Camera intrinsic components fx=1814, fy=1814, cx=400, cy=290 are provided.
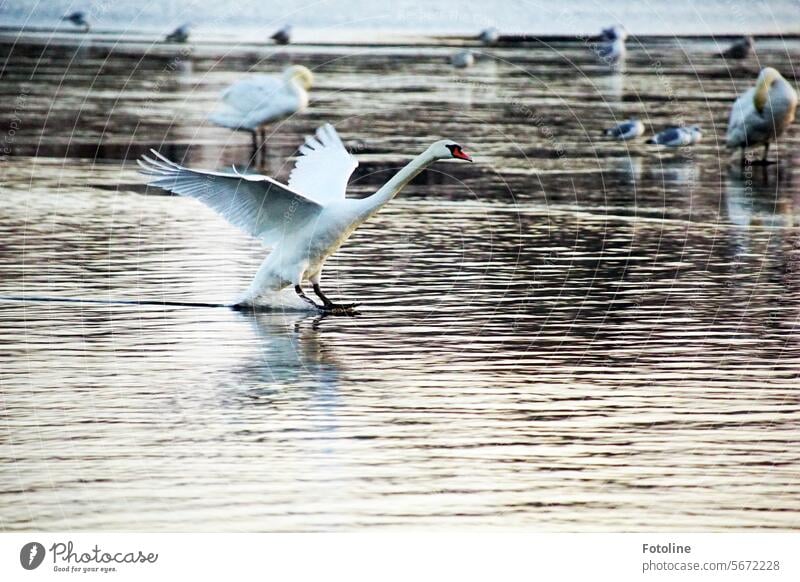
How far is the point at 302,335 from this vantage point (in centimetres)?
1527

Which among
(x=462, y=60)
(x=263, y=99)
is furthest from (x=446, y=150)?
(x=462, y=60)

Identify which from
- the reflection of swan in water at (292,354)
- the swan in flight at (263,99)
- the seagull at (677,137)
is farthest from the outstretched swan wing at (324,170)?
the seagull at (677,137)

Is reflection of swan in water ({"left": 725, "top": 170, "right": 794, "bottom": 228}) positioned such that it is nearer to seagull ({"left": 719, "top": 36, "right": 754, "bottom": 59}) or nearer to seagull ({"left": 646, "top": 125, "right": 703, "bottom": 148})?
seagull ({"left": 646, "top": 125, "right": 703, "bottom": 148})

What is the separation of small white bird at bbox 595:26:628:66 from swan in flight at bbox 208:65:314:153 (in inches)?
666

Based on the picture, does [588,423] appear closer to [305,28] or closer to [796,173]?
[796,173]

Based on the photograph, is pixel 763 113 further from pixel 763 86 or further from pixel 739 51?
pixel 739 51

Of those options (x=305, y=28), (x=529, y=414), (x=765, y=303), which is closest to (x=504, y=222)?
(x=765, y=303)

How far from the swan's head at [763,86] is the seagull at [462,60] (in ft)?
44.9

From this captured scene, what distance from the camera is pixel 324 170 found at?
56.4 feet

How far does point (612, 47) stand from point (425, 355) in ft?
101

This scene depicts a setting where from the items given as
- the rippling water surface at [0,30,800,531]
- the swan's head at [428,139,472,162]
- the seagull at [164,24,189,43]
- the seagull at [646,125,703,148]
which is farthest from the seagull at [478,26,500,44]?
the swan's head at [428,139,472,162]

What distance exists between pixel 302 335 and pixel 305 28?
119 feet

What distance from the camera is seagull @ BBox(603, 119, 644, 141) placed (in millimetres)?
30422

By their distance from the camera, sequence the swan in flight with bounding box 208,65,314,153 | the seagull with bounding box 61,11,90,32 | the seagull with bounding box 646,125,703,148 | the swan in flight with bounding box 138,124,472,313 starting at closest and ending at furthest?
the swan in flight with bounding box 138,124,472,313
the swan in flight with bounding box 208,65,314,153
the seagull with bounding box 646,125,703,148
the seagull with bounding box 61,11,90,32
